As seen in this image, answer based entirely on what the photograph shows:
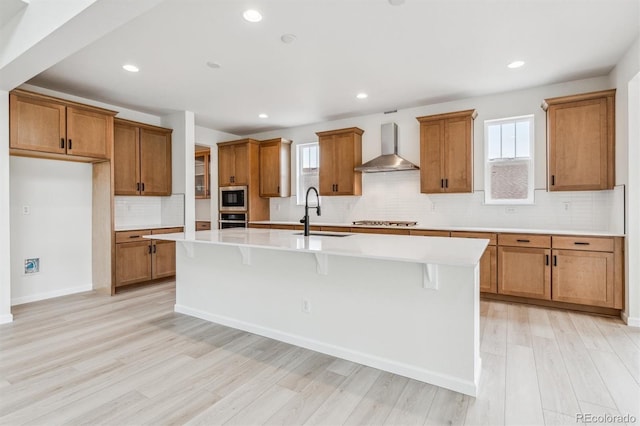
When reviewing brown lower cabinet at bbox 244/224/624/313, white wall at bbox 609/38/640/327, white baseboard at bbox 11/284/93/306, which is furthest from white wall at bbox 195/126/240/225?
white wall at bbox 609/38/640/327

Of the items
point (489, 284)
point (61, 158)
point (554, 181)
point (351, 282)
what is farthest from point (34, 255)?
point (554, 181)

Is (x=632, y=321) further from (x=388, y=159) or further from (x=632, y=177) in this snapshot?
(x=388, y=159)

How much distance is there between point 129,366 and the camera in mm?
2486

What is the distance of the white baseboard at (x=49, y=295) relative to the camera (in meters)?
4.06

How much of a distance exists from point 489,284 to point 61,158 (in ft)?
18.7

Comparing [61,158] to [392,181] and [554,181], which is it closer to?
[392,181]

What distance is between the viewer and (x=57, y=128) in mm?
3885

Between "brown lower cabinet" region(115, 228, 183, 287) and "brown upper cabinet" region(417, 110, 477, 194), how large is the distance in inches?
157

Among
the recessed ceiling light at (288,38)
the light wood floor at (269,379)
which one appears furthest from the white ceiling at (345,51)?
the light wood floor at (269,379)

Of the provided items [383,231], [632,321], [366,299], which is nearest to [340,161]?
[383,231]

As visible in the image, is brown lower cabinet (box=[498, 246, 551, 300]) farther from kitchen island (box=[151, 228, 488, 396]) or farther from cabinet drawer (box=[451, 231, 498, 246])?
kitchen island (box=[151, 228, 488, 396])

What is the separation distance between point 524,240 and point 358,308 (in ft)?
8.54

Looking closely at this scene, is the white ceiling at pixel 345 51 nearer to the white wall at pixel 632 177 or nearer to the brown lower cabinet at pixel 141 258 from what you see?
the white wall at pixel 632 177

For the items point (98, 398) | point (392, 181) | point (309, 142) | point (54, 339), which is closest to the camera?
point (98, 398)
